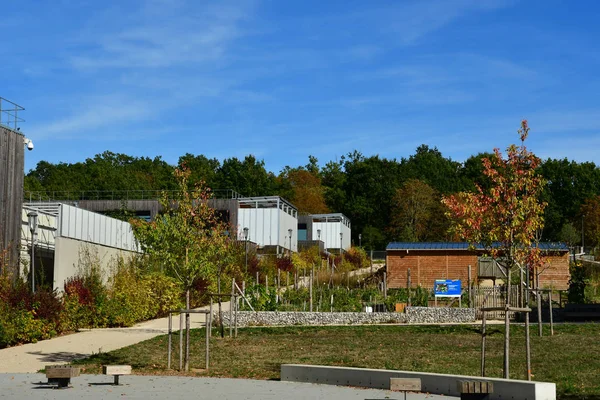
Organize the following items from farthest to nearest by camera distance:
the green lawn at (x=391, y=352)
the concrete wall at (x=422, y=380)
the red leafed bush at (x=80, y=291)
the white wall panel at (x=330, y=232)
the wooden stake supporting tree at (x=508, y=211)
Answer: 1. the white wall panel at (x=330, y=232)
2. the red leafed bush at (x=80, y=291)
3. the green lawn at (x=391, y=352)
4. the wooden stake supporting tree at (x=508, y=211)
5. the concrete wall at (x=422, y=380)

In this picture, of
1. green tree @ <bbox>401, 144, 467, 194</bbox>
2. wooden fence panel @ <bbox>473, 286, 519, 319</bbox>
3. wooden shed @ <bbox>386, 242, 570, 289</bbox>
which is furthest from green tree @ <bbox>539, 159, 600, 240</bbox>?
wooden fence panel @ <bbox>473, 286, 519, 319</bbox>

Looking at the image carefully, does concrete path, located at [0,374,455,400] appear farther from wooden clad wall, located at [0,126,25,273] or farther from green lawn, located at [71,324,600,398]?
wooden clad wall, located at [0,126,25,273]

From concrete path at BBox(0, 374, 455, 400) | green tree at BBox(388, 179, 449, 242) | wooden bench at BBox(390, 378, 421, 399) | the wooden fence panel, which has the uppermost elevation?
green tree at BBox(388, 179, 449, 242)

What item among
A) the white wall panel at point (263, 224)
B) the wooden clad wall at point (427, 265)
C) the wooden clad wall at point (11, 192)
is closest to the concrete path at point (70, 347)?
the wooden clad wall at point (11, 192)

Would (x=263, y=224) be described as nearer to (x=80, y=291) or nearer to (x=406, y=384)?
(x=80, y=291)

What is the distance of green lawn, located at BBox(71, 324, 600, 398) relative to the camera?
16594 millimetres

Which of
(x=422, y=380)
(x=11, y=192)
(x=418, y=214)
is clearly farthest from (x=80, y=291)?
(x=418, y=214)

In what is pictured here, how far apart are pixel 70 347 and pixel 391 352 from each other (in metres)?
8.39

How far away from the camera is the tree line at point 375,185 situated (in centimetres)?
8400

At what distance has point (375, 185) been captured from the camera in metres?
90.7

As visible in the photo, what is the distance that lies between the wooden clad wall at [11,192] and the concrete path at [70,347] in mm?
4170

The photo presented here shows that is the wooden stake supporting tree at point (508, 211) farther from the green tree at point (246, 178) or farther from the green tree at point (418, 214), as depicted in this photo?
the green tree at point (246, 178)

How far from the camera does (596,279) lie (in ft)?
138

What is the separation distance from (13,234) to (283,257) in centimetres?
2461
